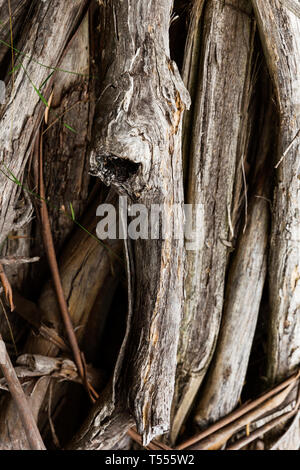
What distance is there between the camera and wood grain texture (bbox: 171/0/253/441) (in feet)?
2.70

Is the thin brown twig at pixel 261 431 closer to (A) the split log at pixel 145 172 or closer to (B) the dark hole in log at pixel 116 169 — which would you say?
(A) the split log at pixel 145 172

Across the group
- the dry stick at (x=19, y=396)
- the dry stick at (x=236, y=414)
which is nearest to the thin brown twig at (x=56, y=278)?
the dry stick at (x=19, y=396)

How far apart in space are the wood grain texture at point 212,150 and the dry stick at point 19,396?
31cm

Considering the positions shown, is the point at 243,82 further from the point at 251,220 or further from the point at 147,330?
the point at 147,330

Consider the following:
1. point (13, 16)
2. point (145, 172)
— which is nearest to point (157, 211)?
point (145, 172)

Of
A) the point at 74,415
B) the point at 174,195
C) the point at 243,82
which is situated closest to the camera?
the point at 174,195

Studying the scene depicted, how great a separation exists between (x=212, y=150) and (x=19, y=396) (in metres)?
0.56

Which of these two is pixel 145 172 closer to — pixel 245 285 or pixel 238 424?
pixel 245 285

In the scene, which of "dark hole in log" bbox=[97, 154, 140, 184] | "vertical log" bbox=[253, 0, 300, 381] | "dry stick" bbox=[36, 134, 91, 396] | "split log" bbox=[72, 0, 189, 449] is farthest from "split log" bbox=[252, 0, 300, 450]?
"dry stick" bbox=[36, 134, 91, 396]

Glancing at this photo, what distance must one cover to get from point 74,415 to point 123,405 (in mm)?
221

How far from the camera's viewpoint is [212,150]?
0.84 meters

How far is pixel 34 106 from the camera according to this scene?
2.62 feet

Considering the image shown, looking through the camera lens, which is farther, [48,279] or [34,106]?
[48,279]
